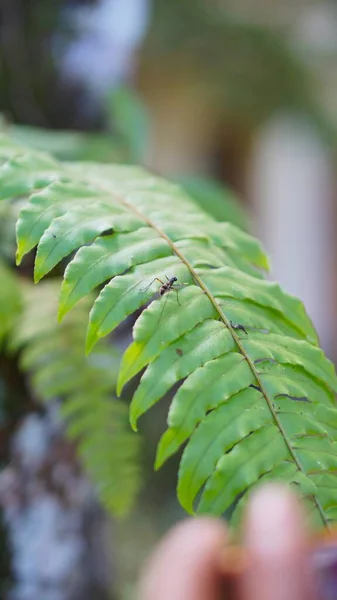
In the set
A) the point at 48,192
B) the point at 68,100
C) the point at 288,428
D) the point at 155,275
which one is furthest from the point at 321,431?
the point at 68,100

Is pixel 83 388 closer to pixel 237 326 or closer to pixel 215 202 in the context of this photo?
pixel 237 326

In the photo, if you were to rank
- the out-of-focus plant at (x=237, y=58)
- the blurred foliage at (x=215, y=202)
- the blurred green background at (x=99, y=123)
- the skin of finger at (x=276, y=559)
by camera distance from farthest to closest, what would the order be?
the out-of-focus plant at (x=237, y=58)
the blurred foliage at (x=215, y=202)
the blurred green background at (x=99, y=123)
the skin of finger at (x=276, y=559)

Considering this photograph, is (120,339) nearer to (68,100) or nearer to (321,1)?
(68,100)

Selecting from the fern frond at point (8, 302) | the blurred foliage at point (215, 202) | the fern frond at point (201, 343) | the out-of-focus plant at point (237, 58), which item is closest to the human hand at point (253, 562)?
the fern frond at point (201, 343)

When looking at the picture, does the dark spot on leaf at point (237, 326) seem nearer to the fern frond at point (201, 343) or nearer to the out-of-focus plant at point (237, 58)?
the fern frond at point (201, 343)

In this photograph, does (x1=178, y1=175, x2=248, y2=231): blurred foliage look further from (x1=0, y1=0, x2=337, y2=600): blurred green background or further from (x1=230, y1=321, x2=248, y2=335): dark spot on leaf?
(x1=230, y1=321, x2=248, y2=335): dark spot on leaf

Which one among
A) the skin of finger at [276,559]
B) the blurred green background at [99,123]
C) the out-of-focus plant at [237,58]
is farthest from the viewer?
the out-of-focus plant at [237,58]

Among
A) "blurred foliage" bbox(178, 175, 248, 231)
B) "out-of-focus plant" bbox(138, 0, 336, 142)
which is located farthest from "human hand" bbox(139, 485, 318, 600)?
"out-of-focus plant" bbox(138, 0, 336, 142)
